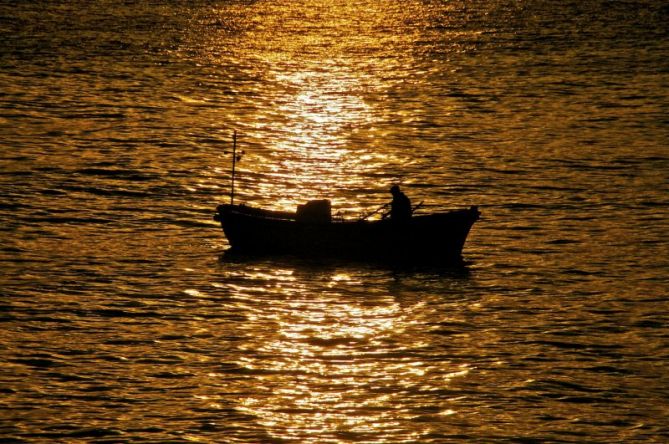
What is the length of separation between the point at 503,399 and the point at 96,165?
27.6 meters

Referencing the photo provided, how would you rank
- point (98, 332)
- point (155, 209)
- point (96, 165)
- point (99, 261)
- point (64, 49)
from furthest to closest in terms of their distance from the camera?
1. point (64, 49)
2. point (96, 165)
3. point (155, 209)
4. point (99, 261)
5. point (98, 332)

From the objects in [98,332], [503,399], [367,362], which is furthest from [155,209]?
[503,399]

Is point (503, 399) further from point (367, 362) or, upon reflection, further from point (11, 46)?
point (11, 46)

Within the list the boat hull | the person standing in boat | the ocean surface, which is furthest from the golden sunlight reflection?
the person standing in boat

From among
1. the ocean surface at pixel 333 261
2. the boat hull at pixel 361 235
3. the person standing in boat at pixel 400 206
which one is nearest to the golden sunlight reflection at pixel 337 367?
the ocean surface at pixel 333 261

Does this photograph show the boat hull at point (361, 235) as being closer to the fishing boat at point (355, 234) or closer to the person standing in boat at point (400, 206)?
the fishing boat at point (355, 234)

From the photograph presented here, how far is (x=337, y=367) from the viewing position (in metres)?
32.0

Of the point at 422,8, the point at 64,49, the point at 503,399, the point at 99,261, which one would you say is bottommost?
the point at 503,399

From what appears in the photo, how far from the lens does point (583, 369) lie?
32.0 meters

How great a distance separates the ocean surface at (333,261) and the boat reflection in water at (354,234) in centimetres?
53

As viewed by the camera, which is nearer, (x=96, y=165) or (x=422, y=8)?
(x=96, y=165)

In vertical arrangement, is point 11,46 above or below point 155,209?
above

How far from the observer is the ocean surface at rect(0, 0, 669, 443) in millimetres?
29766

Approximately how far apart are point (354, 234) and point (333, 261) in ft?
3.53
